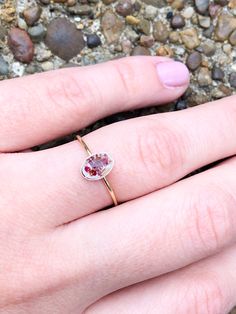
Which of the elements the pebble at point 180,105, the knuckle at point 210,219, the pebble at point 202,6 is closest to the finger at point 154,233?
the knuckle at point 210,219

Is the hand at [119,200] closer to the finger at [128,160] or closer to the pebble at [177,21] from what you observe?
the finger at [128,160]

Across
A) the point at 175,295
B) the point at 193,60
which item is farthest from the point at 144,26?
the point at 175,295

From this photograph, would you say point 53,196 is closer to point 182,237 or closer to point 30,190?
point 30,190

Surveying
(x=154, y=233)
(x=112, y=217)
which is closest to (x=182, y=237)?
(x=154, y=233)

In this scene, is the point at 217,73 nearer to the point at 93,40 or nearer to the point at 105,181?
the point at 93,40

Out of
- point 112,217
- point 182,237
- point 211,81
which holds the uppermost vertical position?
point 211,81

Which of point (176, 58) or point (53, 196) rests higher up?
point (176, 58)

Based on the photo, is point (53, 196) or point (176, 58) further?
point (176, 58)
